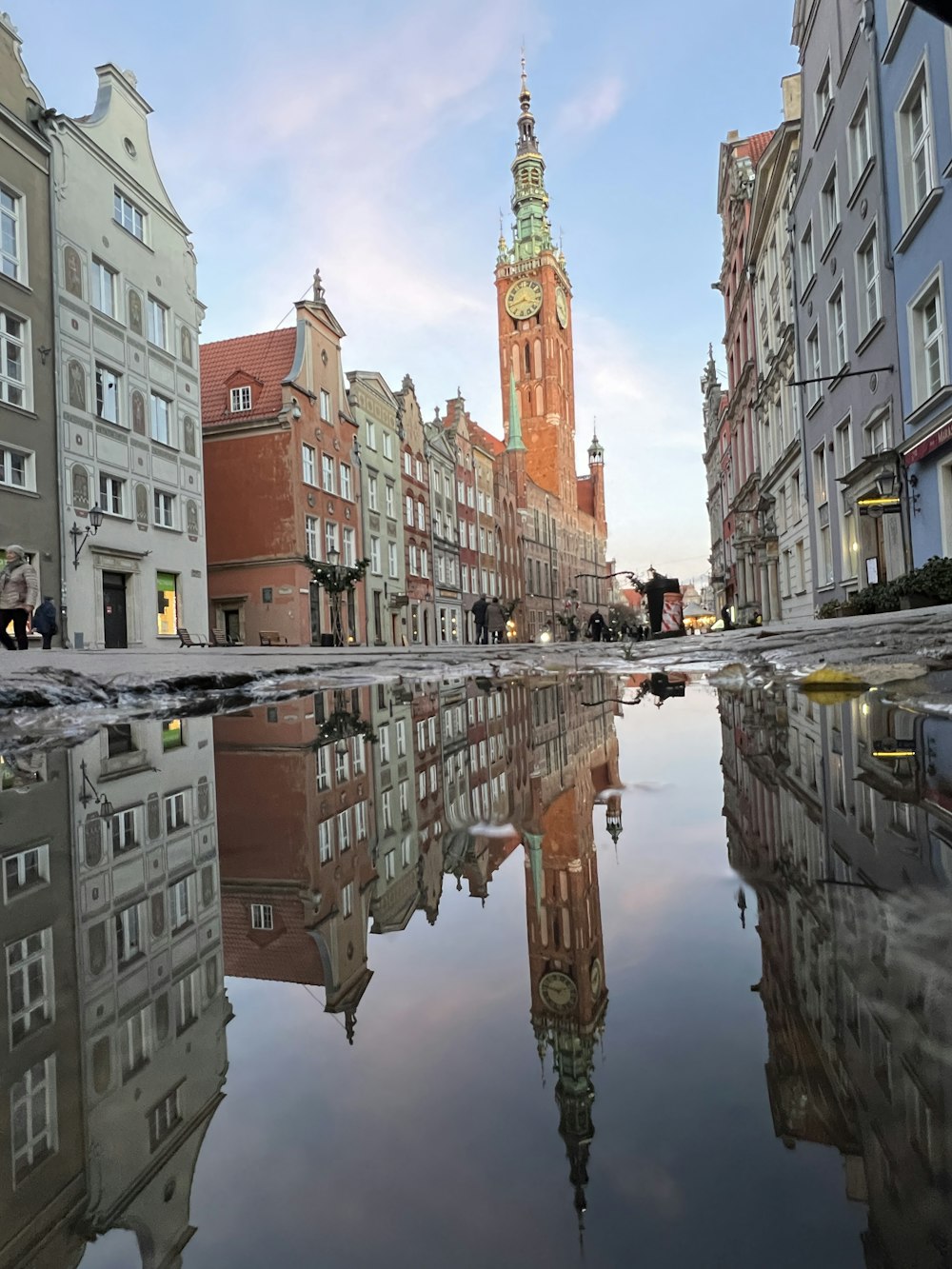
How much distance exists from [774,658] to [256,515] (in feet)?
87.4

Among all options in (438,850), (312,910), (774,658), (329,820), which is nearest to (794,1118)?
(312,910)

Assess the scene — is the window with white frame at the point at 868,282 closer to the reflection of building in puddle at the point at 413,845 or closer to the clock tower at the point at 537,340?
the reflection of building in puddle at the point at 413,845

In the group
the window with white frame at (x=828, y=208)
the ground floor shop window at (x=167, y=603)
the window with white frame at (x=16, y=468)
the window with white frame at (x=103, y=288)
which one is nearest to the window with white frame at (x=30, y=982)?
the window with white frame at (x=16, y=468)

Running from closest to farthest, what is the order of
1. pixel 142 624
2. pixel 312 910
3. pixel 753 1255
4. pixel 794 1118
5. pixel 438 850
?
pixel 753 1255 → pixel 794 1118 → pixel 312 910 → pixel 438 850 → pixel 142 624

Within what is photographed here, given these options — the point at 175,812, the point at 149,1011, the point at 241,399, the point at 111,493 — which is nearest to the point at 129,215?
the point at 111,493

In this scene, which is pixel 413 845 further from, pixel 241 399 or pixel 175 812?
pixel 241 399

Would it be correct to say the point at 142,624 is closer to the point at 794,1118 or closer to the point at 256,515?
the point at 256,515

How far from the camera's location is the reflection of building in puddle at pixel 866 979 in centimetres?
61

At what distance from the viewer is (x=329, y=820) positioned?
2.29m

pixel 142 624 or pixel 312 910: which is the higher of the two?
pixel 142 624

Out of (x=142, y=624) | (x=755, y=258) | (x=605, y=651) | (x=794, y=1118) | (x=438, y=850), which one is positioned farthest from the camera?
(x=755, y=258)

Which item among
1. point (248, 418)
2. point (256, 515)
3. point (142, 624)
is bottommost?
point (142, 624)

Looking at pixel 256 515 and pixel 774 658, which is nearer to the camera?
pixel 774 658

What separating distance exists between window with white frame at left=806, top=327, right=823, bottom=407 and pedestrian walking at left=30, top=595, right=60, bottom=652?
1911 centimetres
